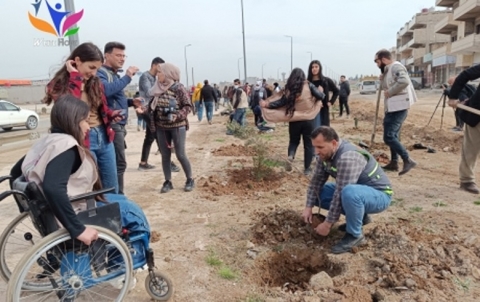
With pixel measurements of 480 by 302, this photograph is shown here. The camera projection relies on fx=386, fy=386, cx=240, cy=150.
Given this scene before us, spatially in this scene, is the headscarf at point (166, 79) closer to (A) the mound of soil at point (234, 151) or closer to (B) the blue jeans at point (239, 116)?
(A) the mound of soil at point (234, 151)

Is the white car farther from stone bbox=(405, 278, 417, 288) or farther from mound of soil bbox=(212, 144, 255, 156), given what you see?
stone bbox=(405, 278, 417, 288)

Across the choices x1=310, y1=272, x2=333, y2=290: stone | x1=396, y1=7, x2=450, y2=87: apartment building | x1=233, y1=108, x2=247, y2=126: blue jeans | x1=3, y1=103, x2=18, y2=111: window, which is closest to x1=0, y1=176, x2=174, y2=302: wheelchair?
x1=310, y1=272, x2=333, y2=290: stone

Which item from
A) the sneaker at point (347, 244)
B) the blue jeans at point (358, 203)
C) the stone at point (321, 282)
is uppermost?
the blue jeans at point (358, 203)

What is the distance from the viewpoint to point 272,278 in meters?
3.18

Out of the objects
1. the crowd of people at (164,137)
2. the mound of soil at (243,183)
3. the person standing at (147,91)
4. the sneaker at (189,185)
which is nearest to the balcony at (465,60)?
the crowd of people at (164,137)

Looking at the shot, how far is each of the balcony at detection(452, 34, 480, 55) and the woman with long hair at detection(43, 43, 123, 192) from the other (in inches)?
1522

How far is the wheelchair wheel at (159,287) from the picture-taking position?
8.74ft

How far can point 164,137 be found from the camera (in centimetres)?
512

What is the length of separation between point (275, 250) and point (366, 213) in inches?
35.1

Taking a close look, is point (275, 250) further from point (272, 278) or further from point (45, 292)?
point (45, 292)

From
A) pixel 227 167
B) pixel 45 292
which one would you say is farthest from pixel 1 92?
pixel 45 292

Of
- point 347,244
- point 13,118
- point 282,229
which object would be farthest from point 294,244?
point 13,118

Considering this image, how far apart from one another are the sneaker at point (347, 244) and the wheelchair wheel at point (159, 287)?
4.82ft

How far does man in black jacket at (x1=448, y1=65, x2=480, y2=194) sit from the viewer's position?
185 inches
